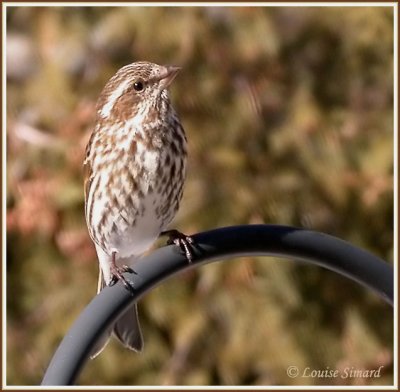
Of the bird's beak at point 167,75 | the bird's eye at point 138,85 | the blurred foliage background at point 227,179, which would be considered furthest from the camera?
the blurred foliage background at point 227,179

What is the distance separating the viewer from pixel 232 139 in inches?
195

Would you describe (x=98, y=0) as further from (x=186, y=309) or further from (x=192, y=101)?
(x=186, y=309)

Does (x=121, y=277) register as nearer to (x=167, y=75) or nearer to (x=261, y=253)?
(x=261, y=253)

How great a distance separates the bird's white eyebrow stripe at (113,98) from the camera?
10.7 feet

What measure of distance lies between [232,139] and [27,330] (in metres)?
1.38

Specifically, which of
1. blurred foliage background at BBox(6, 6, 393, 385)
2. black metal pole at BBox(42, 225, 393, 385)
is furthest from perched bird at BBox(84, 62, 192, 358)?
blurred foliage background at BBox(6, 6, 393, 385)

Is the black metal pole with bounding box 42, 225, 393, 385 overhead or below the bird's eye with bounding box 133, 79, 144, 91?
below

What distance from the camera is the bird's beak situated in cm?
310

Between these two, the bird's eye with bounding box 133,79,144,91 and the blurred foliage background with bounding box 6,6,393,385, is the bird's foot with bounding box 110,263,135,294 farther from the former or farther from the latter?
the blurred foliage background with bounding box 6,6,393,385

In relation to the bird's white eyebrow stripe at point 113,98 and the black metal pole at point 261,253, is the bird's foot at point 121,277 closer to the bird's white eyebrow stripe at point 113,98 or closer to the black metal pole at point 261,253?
the black metal pole at point 261,253

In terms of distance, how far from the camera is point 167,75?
313 cm

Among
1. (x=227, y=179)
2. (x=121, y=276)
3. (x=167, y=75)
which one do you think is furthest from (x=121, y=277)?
(x=227, y=179)

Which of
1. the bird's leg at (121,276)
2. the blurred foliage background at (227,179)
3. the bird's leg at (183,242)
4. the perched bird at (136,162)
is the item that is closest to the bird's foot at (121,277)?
the bird's leg at (121,276)

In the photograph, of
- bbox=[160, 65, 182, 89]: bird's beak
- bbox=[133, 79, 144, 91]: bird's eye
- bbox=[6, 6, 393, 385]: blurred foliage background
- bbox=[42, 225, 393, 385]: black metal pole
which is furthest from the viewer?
bbox=[6, 6, 393, 385]: blurred foliage background
